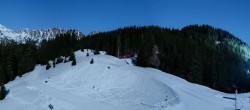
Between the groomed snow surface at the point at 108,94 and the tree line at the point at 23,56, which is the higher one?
the tree line at the point at 23,56

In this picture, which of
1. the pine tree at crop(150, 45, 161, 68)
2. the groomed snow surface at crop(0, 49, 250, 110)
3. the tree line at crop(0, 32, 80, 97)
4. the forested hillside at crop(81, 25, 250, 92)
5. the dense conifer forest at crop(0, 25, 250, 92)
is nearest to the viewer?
the groomed snow surface at crop(0, 49, 250, 110)

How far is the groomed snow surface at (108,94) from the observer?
144 feet

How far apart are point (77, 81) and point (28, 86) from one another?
8.87m

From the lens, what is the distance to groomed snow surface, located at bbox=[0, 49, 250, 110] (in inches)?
1734

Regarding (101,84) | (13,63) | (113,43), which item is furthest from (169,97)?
(113,43)

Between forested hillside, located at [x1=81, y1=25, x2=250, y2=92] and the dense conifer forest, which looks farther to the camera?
forested hillside, located at [x1=81, y1=25, x2=250, y2=92]

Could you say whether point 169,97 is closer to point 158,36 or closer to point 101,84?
point 101,84

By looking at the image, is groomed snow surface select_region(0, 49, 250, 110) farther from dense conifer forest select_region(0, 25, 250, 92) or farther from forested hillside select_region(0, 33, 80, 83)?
dense conifer forest select_region(0, 25, 250, 92)

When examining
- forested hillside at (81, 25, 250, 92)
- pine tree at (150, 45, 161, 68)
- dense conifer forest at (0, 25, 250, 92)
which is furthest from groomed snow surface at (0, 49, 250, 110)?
forested hillside at (81, 25, 250, 92)

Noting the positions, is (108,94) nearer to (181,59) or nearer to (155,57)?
(155,57)

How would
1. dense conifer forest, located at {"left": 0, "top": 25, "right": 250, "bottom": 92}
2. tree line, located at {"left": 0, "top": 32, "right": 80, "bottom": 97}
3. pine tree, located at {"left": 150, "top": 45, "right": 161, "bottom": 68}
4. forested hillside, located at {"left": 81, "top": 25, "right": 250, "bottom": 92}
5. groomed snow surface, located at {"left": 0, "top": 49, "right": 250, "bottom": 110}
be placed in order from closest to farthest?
1. groomed snow surface, located at {"left": 0, "top": 49, "right": 250, "bottom": 110}
2. tree line, located at {"left": 0, "top": 32, "right": 80, "bottom": 97}
3. dense conifer forest, located at {"left": 0, "top": 25, "right": 250, "bottom": 92}
4. pine tree, located at {"left": 150, "top": 45, "right": 161, "bottom": 68}
5. forested hillside, located at {"left": 81, "top": 25, "right": 250, "bottom": 92}


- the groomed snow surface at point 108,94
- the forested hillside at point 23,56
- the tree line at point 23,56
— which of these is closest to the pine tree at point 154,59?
the tree line at point 23,56

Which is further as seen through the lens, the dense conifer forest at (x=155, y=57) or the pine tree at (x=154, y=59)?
the pine tree at (x=154, y=59)

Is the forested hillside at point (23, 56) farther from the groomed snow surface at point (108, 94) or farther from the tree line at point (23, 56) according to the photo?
the groomed snow surface at point (108, 94)
